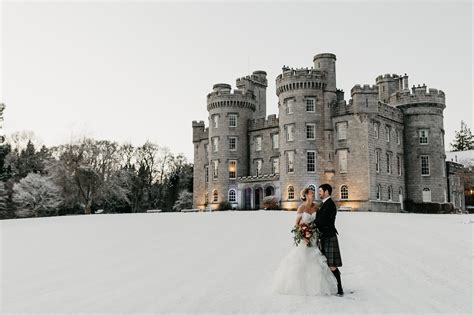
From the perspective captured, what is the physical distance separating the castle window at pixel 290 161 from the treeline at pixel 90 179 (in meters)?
21.0

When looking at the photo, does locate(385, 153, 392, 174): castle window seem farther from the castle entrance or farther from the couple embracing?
the couple embracing

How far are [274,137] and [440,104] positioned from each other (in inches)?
697

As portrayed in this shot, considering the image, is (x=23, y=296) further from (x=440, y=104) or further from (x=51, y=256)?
(x=440, y=104)

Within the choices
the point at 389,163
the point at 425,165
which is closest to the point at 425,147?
the point at 425,165

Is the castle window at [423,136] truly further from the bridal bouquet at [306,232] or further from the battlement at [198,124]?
the bridal bouquet at [306,232]

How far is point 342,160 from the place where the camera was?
4488 centimetres

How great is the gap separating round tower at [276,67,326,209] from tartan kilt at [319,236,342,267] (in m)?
35.5

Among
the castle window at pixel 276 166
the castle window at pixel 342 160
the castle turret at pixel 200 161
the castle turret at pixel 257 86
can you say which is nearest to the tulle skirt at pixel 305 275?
the castle window at pixel 342 160

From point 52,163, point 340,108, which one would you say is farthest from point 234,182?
point 52,163

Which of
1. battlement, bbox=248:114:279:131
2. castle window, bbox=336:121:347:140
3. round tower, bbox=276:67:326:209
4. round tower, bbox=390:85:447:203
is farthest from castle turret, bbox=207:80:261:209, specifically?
round tower, bbox=390:85:447:203

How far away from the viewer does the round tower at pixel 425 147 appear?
48.2 meters

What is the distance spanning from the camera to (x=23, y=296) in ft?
32.4

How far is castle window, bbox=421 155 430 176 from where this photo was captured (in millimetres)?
48344

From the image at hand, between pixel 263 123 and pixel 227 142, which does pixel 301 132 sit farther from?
pixel 227 142
